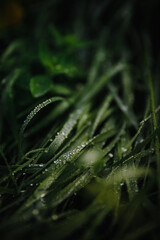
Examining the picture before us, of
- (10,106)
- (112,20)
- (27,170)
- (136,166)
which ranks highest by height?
(112,20)

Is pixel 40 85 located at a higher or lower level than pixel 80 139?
higher

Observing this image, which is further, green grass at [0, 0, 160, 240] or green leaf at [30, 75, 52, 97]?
green leaf at [30, 75, 52, 97]

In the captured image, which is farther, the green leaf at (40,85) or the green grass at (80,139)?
the green leaf at (40,85)

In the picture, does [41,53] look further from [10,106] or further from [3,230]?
[3,230]

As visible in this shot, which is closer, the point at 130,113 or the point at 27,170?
the point at 27,170

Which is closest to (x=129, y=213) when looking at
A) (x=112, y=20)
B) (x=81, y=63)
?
(x=81, y=63)
